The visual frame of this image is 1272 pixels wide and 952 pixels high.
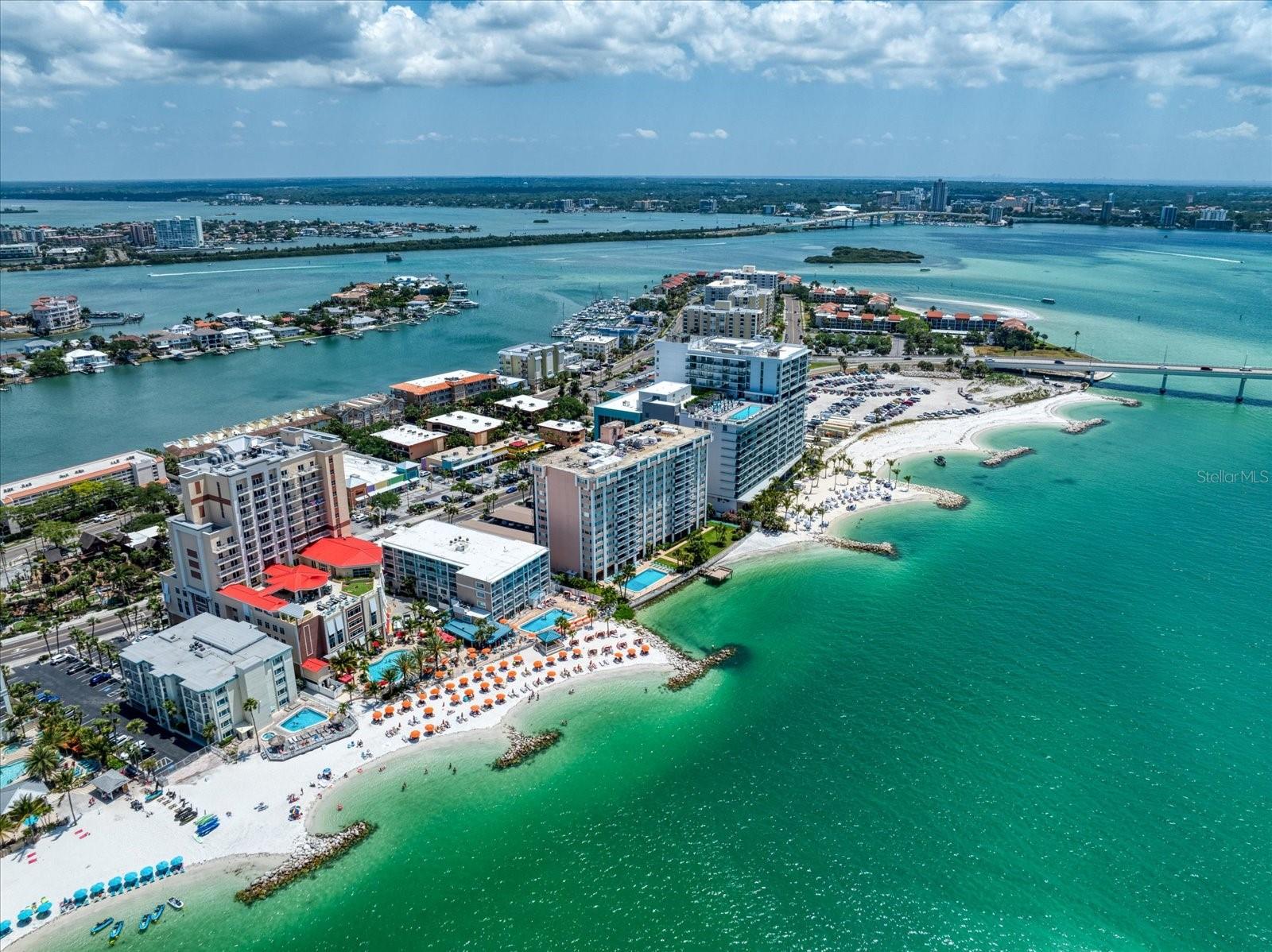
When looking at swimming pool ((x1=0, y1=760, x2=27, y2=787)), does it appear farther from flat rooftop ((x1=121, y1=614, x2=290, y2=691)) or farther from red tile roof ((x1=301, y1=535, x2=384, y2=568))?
red tile roof ((x1=301, y1=535, x2=384, y2=568))

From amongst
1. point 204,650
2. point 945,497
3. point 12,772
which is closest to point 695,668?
point 204,650

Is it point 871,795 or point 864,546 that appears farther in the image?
point 864,546

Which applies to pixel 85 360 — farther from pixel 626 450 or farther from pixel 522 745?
pixel 522 745

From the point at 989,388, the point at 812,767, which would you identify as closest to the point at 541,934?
the point at 812,767

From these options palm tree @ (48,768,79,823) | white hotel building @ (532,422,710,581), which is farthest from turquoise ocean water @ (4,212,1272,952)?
palm tree @ (48,768,79,823)

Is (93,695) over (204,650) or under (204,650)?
under
